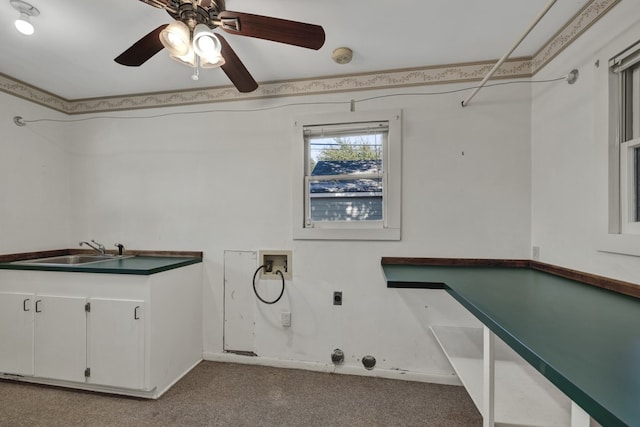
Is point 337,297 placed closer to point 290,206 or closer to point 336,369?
point 336,369

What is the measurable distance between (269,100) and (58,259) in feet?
8.20

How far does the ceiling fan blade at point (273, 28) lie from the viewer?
1157 millimetres

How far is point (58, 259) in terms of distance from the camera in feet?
8.14

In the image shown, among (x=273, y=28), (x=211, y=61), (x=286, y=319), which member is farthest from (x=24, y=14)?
(x=286, y=319)

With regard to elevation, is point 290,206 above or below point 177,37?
below

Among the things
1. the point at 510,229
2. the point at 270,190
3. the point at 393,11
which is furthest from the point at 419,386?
the point at 393,11

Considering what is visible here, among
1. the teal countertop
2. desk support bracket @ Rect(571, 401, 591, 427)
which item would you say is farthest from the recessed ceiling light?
desk support bracket @ Rect(571, 401, 591, 427)

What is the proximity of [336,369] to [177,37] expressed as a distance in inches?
95.9

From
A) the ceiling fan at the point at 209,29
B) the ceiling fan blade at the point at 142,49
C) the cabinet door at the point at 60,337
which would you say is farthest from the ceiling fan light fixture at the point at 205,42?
the cabinet door at the point at 60,337

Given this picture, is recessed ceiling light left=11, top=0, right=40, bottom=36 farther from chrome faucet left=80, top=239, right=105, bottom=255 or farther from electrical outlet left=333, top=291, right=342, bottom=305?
electrical outlet left=333, top=291, right=342, bottom=305

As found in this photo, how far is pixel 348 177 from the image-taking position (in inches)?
89.0

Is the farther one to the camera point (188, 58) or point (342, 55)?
point (342, 55)

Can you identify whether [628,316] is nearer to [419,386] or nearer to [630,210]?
[630,210]

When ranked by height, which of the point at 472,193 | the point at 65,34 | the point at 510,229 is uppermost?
the point at 65,34
